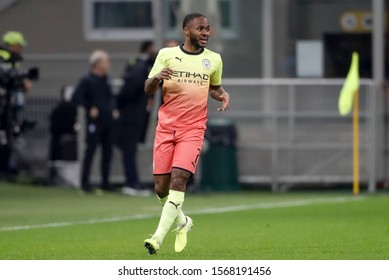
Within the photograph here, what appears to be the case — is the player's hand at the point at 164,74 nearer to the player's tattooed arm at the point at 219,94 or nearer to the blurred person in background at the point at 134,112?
the player's tattooed arm at the point at 219,94

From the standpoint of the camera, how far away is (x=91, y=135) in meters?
23.7

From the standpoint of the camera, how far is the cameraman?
2309 cm

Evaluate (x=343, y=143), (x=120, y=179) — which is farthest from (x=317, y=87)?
(x=120, y=179)

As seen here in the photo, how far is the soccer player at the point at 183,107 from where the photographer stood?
1347 cm

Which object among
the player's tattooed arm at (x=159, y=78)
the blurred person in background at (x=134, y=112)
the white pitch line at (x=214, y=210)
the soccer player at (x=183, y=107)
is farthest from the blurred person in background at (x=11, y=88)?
the player's tattooed arm at (x=159, y=78)

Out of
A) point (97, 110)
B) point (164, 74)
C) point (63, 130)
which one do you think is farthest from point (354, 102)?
point (164, 74)

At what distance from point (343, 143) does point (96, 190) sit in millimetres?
3826

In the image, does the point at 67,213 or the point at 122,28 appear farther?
the point at 122,28

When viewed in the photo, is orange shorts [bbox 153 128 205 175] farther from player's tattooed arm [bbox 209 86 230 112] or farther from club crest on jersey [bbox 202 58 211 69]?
club crest on jersey [bbox 202 58 211 69]

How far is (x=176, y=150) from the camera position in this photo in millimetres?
13539

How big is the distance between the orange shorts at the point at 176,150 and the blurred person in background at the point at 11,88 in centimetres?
947

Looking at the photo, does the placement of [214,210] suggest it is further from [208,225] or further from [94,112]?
[94,112]

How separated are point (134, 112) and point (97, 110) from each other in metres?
0.74
